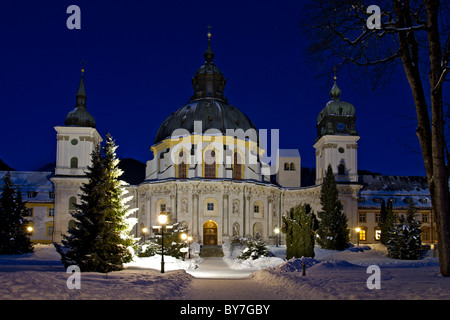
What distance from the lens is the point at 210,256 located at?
2058 inches

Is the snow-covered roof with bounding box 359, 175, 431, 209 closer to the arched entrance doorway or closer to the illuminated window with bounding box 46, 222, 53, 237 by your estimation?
the arched entrance doorway

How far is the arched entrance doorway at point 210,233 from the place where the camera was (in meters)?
59.7

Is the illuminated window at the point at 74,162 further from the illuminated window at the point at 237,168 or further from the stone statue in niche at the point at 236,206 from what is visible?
the stone statue in niche at the point at 236,206

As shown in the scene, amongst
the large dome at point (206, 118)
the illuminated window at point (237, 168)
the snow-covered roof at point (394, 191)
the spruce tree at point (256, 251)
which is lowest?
the spruce tree at point (256, 251)

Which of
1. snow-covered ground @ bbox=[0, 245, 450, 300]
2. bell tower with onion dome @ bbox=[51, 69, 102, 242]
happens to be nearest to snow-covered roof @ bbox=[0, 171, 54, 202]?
bell tower with onion dome @ bbox=[51, 69, 102, 242]

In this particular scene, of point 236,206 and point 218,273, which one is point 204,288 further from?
point 236,206

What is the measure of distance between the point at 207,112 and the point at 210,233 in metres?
16.5

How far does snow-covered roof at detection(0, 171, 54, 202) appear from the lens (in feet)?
217

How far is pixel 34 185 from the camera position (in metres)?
67.9

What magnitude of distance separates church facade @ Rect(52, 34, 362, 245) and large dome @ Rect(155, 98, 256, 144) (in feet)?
0.45

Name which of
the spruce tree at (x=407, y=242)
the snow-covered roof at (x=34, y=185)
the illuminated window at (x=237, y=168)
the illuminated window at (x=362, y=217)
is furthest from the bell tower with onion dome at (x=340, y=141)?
the snow-covered roof at (x=34, y=185)

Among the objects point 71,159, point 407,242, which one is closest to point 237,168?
point 71,159
